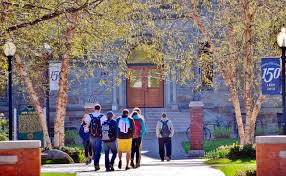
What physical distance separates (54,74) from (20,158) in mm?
9672

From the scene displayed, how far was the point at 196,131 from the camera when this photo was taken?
3362 centimetres

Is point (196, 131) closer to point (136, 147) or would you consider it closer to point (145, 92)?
point (136, 147)

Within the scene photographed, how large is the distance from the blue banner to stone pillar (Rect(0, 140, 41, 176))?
7.55 m

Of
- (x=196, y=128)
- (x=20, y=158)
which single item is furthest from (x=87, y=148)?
(x=196, y=128)

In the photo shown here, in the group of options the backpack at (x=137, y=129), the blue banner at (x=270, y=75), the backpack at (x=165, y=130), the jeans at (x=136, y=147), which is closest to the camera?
the blue banner at (x=270, y=75)

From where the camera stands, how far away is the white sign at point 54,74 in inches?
1085

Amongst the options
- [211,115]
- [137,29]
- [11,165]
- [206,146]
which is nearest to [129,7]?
[137,29]

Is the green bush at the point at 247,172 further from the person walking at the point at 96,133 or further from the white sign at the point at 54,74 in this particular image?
the white sign at the point at 54,74

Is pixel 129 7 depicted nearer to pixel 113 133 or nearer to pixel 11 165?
pixel 113 133

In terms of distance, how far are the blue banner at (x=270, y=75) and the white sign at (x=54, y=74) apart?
7.29 metres

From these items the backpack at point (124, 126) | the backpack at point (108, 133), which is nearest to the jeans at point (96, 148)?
the backpack at point (108, 133)

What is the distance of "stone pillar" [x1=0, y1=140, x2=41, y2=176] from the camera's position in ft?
60.3

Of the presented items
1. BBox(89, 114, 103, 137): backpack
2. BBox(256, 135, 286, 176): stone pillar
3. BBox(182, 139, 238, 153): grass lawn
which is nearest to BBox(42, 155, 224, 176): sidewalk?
BBox(89, 114, 103, 137): backpack

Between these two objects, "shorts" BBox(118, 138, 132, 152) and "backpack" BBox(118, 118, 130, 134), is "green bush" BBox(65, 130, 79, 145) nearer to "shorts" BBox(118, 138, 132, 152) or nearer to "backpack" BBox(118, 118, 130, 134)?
"shorts" BBox(118, 138, 132, 152)
